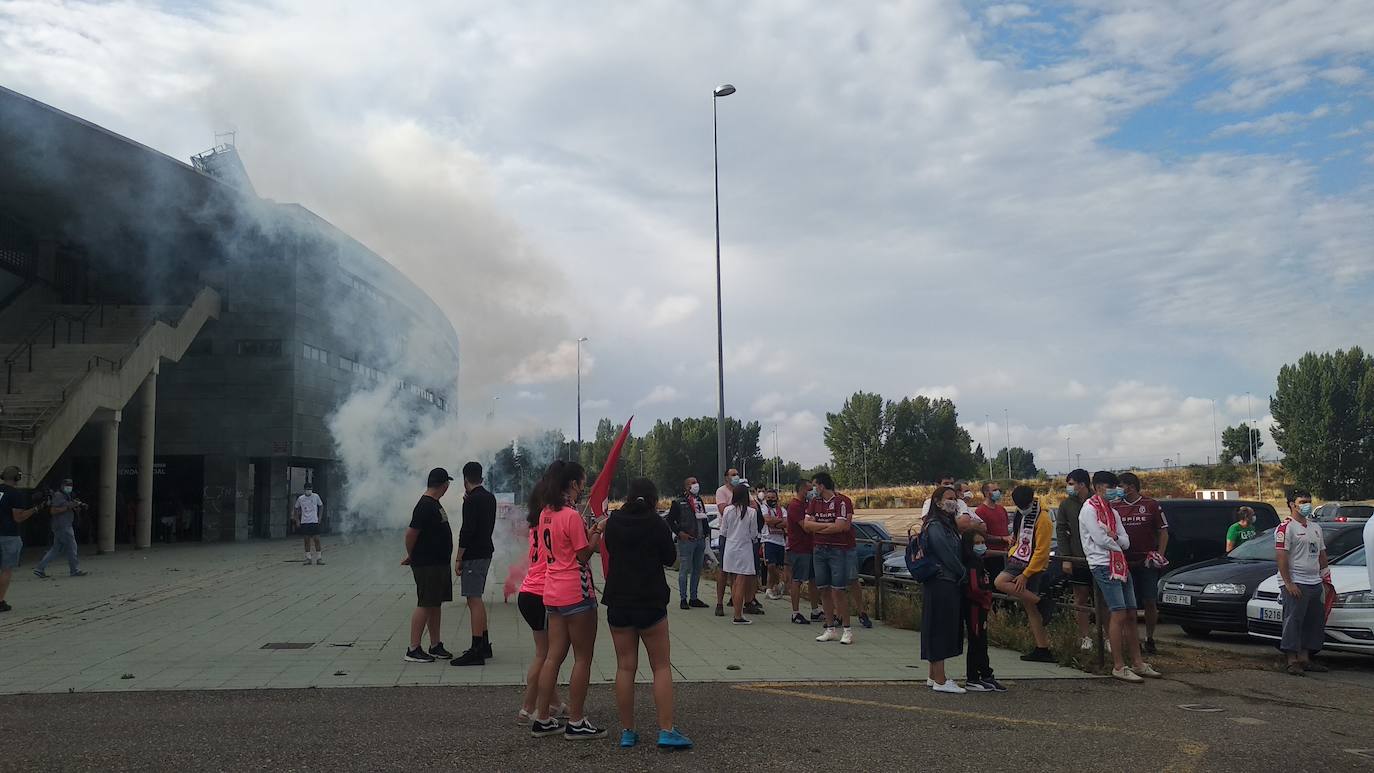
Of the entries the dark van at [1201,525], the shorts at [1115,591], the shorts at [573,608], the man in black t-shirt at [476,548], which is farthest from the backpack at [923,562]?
the dark van at [1201,525]

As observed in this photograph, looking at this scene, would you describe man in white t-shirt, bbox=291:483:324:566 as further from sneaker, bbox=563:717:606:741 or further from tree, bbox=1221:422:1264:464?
tree, bbox=1221:422:1264:464

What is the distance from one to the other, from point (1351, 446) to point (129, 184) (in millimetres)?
76318

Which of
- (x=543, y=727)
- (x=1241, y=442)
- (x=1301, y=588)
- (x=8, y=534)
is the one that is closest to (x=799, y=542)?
(x=1301, y=588)

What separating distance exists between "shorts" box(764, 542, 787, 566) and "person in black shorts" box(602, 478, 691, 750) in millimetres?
8808

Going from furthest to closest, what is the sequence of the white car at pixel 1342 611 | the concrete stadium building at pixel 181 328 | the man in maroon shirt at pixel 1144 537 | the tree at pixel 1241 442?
1. the tree at pixel 1241 442
2. the concrete stadium building at pixel 181 328
3. the white car at pixel 1342 611
4. the man in maroon shirt at pixel 1144 537

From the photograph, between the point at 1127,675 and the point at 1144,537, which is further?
the point at 1144,537

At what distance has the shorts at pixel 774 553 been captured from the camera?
14.4 metres

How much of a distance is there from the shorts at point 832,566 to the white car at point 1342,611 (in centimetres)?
414

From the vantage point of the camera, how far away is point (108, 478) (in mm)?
25000

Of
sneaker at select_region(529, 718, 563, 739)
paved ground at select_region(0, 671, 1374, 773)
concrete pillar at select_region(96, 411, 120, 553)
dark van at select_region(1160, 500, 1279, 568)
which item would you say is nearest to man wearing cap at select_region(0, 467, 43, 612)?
paved ground at select_region(0, 671, 1374, 773)

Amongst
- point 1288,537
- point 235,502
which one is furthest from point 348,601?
point 235,502

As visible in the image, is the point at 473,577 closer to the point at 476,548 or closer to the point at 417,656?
the point at 476,548

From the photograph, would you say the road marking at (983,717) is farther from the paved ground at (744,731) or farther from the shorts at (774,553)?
the shorts at (774,553)

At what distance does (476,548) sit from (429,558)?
1.46 ft
